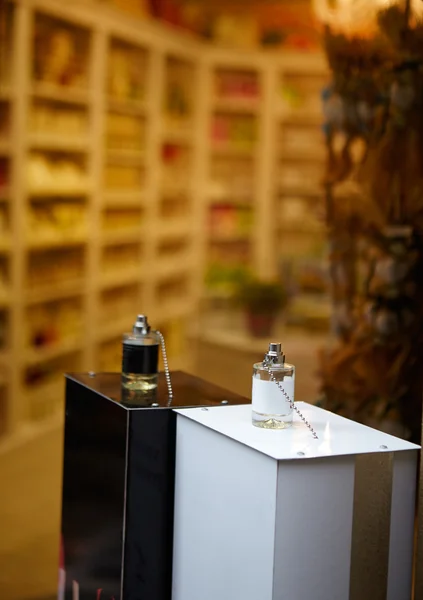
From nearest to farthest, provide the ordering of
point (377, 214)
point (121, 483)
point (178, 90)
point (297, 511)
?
1. point (297, 511)
2. point (121, 483)
3. point (377, 214)
4. point (178, 90)

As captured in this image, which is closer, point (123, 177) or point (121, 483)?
point (121, 483)

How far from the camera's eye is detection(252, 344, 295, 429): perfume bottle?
5.13 ft

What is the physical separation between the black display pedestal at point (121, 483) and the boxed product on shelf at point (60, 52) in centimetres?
400

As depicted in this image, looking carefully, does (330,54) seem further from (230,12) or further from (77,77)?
(230,12)

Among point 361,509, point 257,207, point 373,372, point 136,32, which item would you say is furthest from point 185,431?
point 257,207

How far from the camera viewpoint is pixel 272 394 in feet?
5.13

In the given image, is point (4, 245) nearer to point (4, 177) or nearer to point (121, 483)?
point (4, 177)

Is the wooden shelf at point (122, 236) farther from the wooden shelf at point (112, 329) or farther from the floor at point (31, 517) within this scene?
the floor at point (31, 517)

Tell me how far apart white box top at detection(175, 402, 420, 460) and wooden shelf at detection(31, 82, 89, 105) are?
163 inches

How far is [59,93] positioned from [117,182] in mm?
1069

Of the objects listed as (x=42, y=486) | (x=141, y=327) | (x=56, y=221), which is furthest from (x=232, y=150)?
(x=141, y=327)

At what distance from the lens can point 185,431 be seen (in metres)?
1.64

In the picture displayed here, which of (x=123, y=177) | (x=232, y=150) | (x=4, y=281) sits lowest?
(x=4, y=281)

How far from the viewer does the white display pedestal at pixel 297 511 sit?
1.38m
